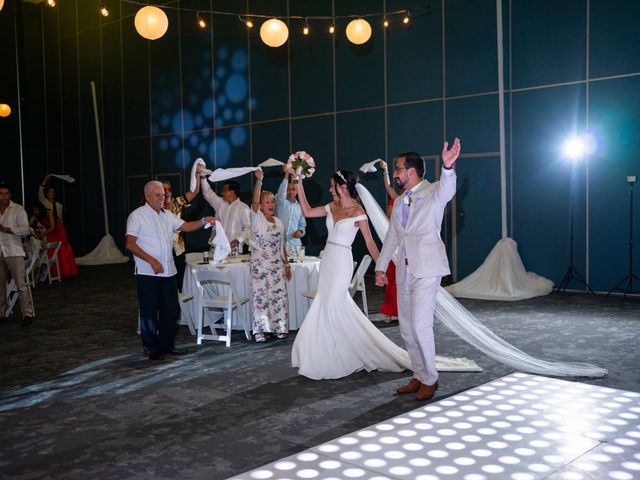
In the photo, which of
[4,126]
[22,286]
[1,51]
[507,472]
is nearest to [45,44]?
[1,51]

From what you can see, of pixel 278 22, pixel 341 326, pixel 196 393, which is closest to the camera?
pixel 196 393

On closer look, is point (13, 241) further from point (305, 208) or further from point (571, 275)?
point (571, 275)

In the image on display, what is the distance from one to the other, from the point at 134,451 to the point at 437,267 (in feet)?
6.85

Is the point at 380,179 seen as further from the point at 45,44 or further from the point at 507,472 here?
the point at 45,44

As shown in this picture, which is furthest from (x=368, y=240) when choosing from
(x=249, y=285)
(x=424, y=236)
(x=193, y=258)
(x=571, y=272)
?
(x=571, y=272)

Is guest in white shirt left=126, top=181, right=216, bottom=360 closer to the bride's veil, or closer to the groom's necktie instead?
the groom's necktie

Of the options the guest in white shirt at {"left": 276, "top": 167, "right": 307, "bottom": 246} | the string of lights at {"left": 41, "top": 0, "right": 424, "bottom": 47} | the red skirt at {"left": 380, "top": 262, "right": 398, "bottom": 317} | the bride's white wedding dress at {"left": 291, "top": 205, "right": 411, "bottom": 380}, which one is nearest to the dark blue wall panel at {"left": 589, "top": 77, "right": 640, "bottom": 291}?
the string of lights at {"left": 41, "top": 0, "right": 424, "bottom": 47}

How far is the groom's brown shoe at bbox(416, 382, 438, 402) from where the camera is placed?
14.1 feet

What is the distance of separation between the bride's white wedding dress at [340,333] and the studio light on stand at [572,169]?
483 cm

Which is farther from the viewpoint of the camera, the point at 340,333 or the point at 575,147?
the point at 575,147

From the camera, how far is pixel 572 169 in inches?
361

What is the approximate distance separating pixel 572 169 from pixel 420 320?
5.88 metres

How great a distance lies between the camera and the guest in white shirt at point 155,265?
543 centimetres

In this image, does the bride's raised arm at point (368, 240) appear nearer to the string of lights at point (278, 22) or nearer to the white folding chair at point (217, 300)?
the white folding chair at point (217, 300)
